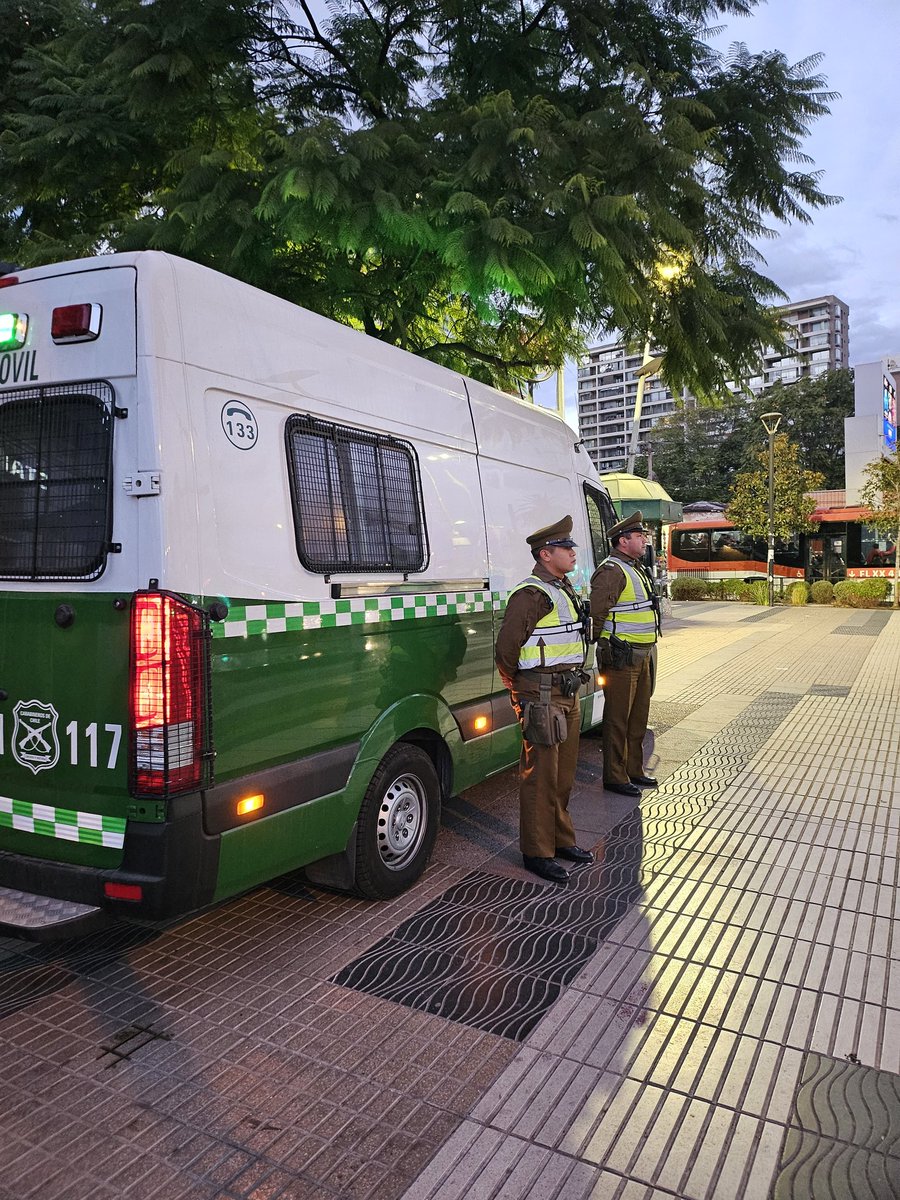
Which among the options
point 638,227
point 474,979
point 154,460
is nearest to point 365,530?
point 154,460

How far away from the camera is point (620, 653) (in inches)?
223

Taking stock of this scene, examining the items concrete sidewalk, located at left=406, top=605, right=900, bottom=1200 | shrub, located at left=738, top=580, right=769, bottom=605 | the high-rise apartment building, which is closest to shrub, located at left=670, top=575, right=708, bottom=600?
shrub, located at left=738, top=580, right=769, bottom=605

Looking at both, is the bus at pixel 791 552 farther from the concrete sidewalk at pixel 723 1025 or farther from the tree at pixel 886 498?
the concrete sidewalk at pixel 723 1025

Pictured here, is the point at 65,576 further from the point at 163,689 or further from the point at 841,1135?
the point at 841,1135

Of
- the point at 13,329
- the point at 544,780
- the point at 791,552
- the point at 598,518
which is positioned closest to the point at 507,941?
the point at 544,780

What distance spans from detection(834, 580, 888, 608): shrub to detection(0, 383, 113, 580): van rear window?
2611 cm

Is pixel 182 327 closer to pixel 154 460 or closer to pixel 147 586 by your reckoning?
pixel 154 460

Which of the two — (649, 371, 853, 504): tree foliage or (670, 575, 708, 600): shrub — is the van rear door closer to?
(670, 575, 708, 600): shrub

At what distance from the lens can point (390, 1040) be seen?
9.68 ft

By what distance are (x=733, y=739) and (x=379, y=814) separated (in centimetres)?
505

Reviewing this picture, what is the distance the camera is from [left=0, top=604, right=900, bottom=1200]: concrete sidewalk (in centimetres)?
233

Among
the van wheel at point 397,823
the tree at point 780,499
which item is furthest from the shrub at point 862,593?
the van wheel at point 397,823

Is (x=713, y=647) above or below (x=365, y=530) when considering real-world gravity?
below

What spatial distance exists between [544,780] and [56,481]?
2.81 meters
